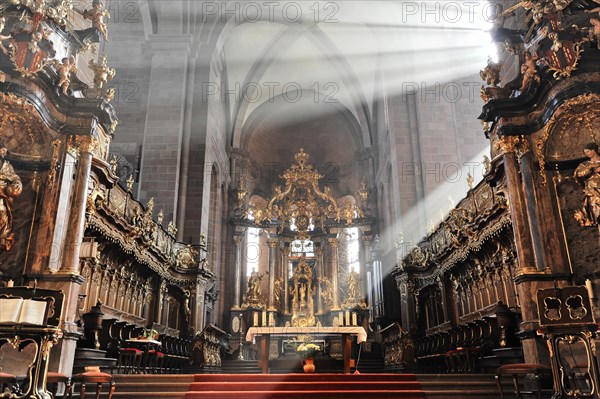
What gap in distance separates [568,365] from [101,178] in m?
8.73

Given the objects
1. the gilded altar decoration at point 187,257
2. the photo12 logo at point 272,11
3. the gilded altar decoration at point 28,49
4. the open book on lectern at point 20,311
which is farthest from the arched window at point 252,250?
the open book on lectern at point 20,311

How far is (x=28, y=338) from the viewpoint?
5438mm

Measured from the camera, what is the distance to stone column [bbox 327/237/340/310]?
22.1 metres

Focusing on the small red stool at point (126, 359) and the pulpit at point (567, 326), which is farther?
the small red stool at point (126, 359)

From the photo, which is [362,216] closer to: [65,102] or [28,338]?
[65,102]

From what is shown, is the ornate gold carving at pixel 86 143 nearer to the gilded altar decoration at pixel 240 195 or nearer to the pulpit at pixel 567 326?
the pulpit at pixel 567 326

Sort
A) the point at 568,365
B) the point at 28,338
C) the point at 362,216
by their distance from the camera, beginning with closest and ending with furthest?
the point at 28,338, the point at 568,365, the point at 362,216

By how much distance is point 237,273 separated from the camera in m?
22.5

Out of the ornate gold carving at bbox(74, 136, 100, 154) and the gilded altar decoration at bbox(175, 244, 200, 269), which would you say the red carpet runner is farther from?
the gilded altar decoration at bbox(175, 244, 200, 269)

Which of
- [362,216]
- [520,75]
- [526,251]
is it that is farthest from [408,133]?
[526,251]

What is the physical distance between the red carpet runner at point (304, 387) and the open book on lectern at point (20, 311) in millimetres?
2835

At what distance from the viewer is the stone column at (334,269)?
2209cm

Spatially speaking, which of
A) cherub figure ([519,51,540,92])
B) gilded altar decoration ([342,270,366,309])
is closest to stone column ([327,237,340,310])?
gilded altar decoration ([342,270,366,309])

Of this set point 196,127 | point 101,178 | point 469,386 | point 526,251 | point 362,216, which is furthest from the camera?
point 362,216
